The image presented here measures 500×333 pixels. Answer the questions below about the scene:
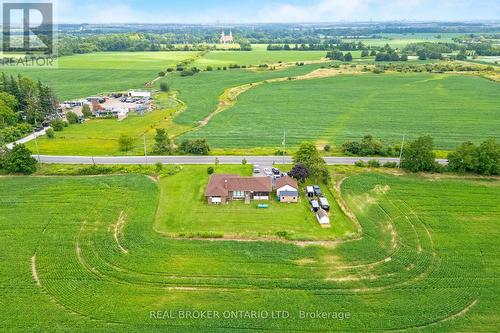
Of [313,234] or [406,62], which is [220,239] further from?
[406,62]

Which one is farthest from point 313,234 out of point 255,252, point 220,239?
point 220,239

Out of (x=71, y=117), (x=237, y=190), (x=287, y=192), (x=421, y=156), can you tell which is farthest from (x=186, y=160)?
(x=71, y=117)

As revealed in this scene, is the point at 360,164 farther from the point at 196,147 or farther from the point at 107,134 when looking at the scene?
the point at 107,134

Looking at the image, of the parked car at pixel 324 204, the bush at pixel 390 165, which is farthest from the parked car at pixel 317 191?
the bush at pixel 390 165

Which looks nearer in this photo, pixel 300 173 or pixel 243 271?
pixel 243 271

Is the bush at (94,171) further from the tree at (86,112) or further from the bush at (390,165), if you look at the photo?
the bush at (390,165)
